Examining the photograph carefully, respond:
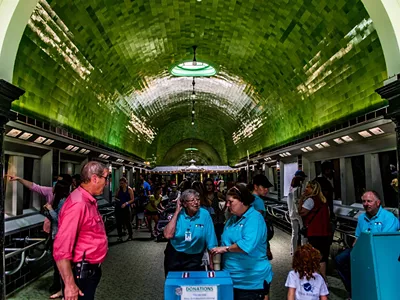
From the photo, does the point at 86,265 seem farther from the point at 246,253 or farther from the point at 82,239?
the point at 246,253

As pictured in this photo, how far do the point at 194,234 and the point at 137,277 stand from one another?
3693 millimetres

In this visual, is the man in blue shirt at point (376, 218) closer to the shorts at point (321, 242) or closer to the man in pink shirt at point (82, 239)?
the shorts at point (321, 242)

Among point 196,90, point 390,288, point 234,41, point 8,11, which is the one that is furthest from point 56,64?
point 196,90

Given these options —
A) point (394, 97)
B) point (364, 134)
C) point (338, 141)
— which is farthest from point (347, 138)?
point (394, 97)

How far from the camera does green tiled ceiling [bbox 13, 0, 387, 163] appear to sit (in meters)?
8.12

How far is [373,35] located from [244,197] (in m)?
4.89

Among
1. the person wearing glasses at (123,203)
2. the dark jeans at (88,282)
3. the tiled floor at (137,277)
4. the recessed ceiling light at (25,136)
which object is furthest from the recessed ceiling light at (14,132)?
the person wearing glasses at (123,203)

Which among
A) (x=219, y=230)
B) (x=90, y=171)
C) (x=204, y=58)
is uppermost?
(x=204, y=58)

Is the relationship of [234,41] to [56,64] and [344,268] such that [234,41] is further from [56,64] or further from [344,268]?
[344,268]

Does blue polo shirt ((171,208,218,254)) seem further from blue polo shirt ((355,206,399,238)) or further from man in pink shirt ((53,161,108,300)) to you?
blue polo shirt ((355,206,399,238))

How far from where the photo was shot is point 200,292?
3270 mm

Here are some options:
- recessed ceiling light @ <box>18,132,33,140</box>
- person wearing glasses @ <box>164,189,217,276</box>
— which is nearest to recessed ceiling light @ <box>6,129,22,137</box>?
recessed ceiling light @ <box>18,132,33,140</box>

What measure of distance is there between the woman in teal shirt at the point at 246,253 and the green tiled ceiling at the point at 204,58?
494cm

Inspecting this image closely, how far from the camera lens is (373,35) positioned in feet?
24.3
